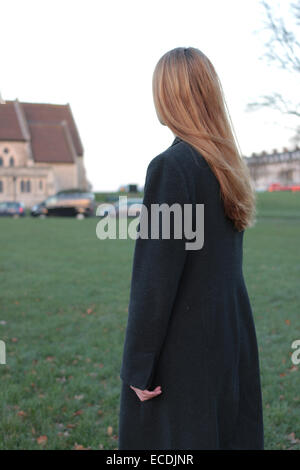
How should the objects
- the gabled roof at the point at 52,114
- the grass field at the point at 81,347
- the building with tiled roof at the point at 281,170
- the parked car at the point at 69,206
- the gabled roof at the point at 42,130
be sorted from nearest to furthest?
1. the grass field at the point at 81,347
2. the parked car at the point at 69,206
3. the gabled roof at the point at 42,130
4. the gabled roof at the point at 52,114
5. the building with tiled roof at the point at 281,170

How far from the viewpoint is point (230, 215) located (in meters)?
1.92

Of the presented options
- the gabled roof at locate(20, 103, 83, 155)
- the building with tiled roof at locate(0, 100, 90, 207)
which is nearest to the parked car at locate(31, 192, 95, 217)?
the building with tiled roof at locate(0, 100, 90, 207)

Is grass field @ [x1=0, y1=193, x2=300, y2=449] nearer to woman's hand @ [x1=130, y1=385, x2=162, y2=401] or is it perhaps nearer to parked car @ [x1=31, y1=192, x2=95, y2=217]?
woman's hand @ [x1=130, y1=385, x2=162, y2=401]

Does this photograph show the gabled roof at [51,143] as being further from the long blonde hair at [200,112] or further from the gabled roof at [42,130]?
the long blonde hair at [200,112]

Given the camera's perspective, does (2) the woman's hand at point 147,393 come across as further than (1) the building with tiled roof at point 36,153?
No

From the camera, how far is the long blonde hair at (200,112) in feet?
6.09

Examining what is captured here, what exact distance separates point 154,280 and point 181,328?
0.22m

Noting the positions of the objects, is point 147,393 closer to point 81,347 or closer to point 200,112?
point 200,112

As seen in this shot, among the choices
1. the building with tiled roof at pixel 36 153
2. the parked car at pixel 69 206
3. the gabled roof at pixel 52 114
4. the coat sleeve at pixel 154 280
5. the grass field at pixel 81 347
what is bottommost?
the grass field at pixel 81 347

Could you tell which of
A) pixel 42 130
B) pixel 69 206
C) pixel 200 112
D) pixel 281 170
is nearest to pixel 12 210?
pixel 69 206

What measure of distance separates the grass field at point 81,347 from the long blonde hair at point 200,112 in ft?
8.17

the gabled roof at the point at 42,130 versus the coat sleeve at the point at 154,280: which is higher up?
the gabled roof at the point at 42,130

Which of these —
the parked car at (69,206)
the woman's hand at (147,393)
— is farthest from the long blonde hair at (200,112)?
the parked car at (69,206)

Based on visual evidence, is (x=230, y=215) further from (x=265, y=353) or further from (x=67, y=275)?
(x=67, y=275)
